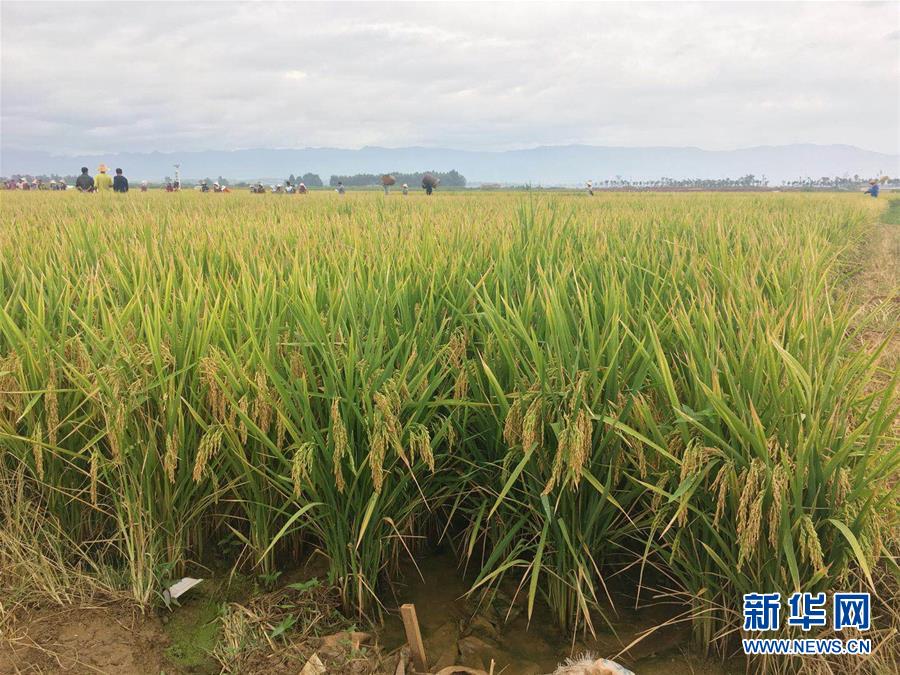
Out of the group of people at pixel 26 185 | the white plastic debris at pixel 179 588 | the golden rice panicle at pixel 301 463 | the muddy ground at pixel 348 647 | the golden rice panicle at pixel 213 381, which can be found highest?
the group of people at pixel 26 185

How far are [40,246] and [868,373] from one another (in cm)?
393

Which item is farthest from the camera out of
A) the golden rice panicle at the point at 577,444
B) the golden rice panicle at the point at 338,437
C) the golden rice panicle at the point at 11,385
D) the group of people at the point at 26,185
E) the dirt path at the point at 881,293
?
the group of people at the point at 26,185

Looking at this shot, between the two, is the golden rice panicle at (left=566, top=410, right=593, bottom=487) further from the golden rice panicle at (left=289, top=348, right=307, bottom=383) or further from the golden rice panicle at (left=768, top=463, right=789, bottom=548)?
the golden rice panicle at (left=289, top=348, right=307, bottom=383)

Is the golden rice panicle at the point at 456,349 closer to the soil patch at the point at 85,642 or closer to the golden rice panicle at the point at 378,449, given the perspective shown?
the golden rice panicle at the point at 378,449

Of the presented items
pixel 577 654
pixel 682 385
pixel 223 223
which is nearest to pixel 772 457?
pixel 682 385

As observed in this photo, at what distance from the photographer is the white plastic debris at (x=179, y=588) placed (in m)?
1.87

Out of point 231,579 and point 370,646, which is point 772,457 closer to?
point 370,646

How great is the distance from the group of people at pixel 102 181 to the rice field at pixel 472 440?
16485 millimetres

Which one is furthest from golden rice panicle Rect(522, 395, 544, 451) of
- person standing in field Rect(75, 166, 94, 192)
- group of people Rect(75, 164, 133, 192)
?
person standing in field Rect(75, 166, 94, 192)

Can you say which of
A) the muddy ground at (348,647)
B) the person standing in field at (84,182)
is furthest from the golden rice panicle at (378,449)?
the person standing in field at (84,182)

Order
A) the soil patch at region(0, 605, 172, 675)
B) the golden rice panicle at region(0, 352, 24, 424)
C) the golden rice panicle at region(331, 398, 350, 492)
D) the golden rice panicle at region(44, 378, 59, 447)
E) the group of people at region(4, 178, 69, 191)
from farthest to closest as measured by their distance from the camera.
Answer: the group of people at region(4, 178, 69, 191) < the golden rice panicle at region(0, 352, 24, 424) < the golden rice panicle at region(44, 378, 59, 447) < the soil patch at region(0, 605, 172, 675) < the golden rice panicle at region(331, 398, 350, 492)

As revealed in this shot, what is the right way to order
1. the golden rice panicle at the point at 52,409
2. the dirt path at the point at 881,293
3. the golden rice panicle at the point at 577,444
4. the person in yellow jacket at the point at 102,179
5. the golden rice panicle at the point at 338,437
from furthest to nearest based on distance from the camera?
the person in yellow jacket at the point at 102,179 → the dirt path at the point at 881,293 → the golden rice panicle at the point at 52,409 → the golden rice panicle at the point at 338,437 → the golden rice panicle at the point at 577,444

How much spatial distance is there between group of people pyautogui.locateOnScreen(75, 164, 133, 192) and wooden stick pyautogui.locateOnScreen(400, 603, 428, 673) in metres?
17.4

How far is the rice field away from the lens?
1.51 meters
